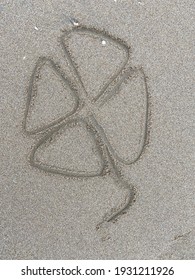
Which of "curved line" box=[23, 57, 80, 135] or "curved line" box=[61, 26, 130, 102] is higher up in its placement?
"curved line" box=[61, 26, 130, 102]

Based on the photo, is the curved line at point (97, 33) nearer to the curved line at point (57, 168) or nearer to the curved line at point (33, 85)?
the curved line at point (33, 85)

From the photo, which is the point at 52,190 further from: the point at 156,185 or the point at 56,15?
the point at 56,15

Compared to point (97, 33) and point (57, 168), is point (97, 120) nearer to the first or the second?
point (57, 168)

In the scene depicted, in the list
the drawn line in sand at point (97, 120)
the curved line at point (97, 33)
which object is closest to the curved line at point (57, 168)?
the drawn line in sand at point (97, 120)

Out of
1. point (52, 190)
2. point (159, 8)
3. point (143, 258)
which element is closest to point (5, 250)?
point (52, 190)

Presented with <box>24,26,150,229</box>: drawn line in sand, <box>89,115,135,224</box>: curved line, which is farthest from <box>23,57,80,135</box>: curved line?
<box>89,115,135,224</box>: curved line

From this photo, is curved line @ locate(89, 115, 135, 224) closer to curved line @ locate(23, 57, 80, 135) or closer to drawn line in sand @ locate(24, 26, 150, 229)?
drawn line in sand @ locate(24, 26, 150, 229)

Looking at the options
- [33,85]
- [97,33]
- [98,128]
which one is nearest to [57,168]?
[98,128]
